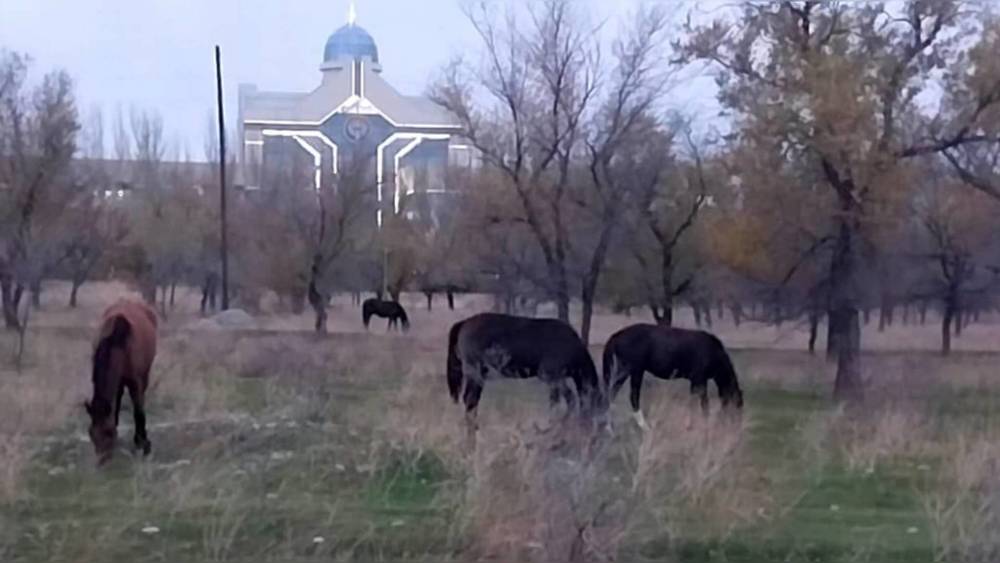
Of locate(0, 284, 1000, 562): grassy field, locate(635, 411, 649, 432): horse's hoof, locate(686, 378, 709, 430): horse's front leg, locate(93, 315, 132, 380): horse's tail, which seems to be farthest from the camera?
locate(686, 378, 709, 430): horse's front leg

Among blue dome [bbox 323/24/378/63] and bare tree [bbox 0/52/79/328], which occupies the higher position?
blue dome [bbox 323/24/378/63]

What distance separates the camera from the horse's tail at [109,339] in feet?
50.8

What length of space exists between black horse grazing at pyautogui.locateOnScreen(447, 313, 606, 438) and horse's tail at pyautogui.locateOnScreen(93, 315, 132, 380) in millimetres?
4492

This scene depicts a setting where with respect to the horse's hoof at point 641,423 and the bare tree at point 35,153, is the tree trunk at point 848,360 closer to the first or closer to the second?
the horse's hoof at point 641,423

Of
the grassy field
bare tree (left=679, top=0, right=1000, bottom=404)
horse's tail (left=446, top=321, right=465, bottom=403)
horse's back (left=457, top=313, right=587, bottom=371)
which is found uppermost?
bare tree (left=679, top=0, right=1000, bottom=404)

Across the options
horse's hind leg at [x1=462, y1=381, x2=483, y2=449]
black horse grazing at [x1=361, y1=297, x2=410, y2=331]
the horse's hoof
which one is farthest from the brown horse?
black horse grazing at [x1=361, y1=297, x2=410, y2=331]

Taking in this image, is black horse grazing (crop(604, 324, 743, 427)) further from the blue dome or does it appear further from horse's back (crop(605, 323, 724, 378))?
the blue dome

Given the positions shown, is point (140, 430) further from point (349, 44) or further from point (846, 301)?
point (349, 44)

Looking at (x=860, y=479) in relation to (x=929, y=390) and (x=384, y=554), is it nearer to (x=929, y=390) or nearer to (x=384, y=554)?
(x=384, y=554)

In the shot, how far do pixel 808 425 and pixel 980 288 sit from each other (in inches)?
726

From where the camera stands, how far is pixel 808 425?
19.8m

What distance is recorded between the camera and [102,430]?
14.7 m

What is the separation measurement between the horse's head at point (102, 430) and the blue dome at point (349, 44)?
83.2 m

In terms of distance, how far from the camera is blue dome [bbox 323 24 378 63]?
97.4 meters
